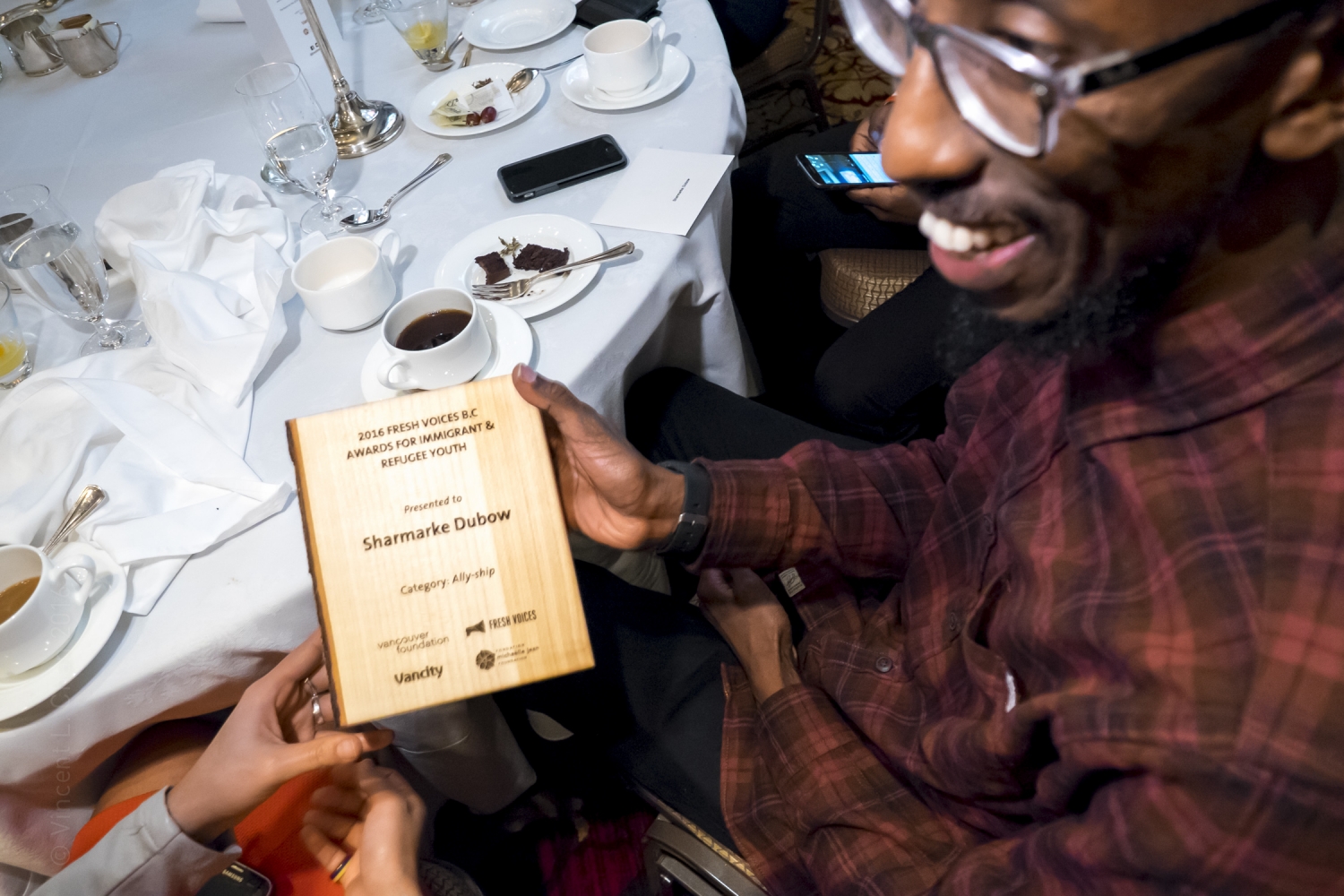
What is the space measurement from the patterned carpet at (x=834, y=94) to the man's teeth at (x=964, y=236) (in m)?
2.15

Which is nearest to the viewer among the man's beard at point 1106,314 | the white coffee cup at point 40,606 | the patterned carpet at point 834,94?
the man's beard at point 1106,314

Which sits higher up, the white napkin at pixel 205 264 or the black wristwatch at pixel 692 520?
the white napkin at pixel 205 264

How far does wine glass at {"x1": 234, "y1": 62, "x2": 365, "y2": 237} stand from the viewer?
1194 millimetres

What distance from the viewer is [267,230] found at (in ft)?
3.77

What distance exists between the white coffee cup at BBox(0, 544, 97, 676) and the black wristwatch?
63 cm

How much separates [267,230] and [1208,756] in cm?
129

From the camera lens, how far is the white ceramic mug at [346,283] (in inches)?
39.6

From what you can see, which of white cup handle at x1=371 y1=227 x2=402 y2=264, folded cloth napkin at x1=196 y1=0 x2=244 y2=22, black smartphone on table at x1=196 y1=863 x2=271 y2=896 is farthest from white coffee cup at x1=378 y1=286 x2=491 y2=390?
folded cloth napkin at x1=196 y1=0 x2=244 y2=22

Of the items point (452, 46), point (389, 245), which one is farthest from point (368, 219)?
point (452, 46)

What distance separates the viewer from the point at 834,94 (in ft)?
9.01

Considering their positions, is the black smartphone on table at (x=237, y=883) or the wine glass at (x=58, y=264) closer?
the black smartphone on table at (x=237, y=883)

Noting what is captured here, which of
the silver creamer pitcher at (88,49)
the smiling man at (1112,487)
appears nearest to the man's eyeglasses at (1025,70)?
the smiling man at (1112,487)

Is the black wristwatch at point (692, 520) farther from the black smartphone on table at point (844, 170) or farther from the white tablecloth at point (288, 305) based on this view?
the black smartphone on table at point (844, 170)

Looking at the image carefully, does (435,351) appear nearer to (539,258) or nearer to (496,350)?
(496,350)
